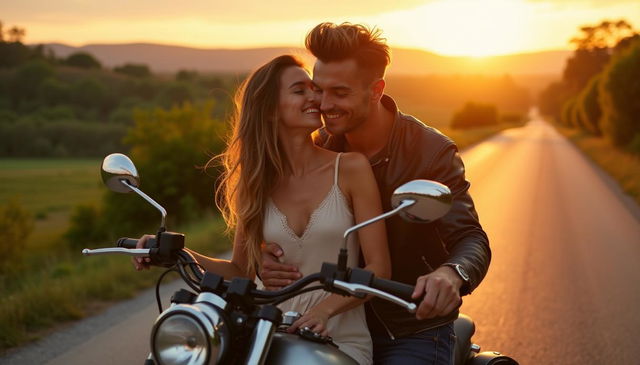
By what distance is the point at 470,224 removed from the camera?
9.95 ft

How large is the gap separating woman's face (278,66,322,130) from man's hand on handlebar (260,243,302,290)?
0.54 meters

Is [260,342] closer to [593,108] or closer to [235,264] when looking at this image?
[235,264]

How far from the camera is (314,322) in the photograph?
242 centimetres

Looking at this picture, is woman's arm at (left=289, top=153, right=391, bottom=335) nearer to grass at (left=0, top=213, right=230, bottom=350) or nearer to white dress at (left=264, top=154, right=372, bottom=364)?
white dress at (left=264, top=154, right=372, bottom=364)

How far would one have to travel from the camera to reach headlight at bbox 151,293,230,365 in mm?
1883

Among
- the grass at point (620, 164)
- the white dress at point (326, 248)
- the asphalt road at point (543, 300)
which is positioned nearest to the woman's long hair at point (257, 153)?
the white dress at point (326, 248)

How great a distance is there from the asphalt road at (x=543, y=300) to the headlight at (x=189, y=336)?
10.8 feet

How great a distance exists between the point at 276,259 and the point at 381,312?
50 centimetres

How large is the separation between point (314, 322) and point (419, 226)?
853 mm

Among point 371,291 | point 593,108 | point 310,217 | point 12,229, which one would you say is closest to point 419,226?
point 310,217

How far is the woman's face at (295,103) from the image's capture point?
3.09m

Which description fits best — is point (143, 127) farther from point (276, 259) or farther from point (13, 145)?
point (13, 145)

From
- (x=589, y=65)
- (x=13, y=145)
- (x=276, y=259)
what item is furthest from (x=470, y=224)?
(x=589, y=65)

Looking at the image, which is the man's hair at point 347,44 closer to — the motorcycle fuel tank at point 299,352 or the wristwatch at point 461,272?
the wristwatch at point 461,272
